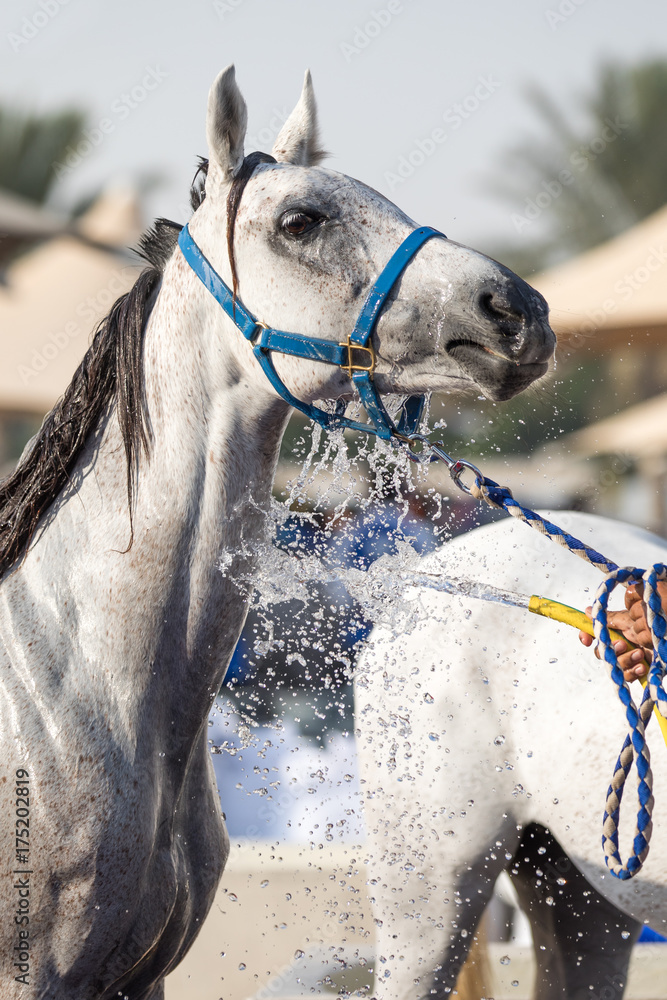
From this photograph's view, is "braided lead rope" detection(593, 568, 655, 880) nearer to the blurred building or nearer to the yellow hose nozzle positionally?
the yellow hose nozzle

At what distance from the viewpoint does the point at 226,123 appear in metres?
1.65

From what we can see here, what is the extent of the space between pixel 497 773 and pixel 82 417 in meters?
1.49

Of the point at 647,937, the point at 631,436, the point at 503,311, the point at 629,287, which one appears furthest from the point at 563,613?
the point at 631,436

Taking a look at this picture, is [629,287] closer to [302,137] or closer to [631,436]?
[631,436]

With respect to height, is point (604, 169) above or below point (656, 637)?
above

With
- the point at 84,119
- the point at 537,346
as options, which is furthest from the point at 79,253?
the point at 537,346

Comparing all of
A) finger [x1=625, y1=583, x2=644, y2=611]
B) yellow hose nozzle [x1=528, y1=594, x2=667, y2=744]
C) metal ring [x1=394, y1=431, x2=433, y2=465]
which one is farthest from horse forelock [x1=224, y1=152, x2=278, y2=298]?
finger [x1=625, y1=583, x2=644, y2=611]

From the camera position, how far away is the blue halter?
1585 millimetres

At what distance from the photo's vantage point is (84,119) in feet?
44.0

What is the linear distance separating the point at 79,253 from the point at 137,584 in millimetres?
7508

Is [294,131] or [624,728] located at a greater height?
[294,131]

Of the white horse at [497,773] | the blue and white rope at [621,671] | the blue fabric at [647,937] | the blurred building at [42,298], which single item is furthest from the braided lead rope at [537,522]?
the blurred building at [42,298]

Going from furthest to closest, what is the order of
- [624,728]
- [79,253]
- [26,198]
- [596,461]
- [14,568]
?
1. [26,198]
2. [596,461]
3. [79,253]
4. [624,728]
5. [14,568]

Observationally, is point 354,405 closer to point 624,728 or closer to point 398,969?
point 624,728
